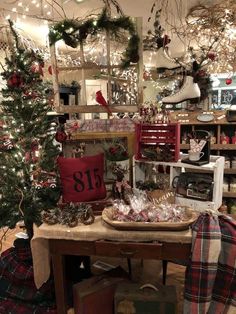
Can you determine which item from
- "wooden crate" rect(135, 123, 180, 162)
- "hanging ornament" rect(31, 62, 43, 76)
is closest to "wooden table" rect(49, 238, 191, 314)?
"wooden crate" rect(135, 123, 180, 162)

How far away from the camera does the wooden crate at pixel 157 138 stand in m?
1.95

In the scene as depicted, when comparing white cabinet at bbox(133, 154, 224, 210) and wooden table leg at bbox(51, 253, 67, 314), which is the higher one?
white cabinet at bbox(133, 154, 224, 210)

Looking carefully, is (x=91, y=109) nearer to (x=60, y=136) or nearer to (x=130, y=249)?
(x=60, y=136)

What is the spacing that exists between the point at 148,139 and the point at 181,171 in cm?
39

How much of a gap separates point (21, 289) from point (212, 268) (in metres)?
1.33

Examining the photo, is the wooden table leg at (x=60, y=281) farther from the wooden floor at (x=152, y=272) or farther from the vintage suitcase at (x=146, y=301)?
the wooden floor at (x=152, y=272)

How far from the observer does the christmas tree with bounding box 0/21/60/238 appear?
1885 mm

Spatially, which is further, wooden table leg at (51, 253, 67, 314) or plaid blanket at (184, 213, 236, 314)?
wooden table leg at (51, 253, 67, 314)

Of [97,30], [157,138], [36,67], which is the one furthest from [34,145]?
[97,30]

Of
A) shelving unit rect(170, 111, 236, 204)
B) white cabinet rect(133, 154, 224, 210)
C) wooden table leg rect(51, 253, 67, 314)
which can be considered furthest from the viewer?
shelving unit rect(170, 111, 236, 204)

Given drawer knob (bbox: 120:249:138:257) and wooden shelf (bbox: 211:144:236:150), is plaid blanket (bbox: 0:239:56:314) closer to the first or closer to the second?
drawer knob (bbox: 120:249:138:257)

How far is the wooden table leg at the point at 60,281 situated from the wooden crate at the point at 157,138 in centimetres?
91

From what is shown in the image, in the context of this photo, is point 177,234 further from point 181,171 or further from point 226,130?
point 226,130

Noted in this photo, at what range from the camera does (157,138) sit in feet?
6.59
